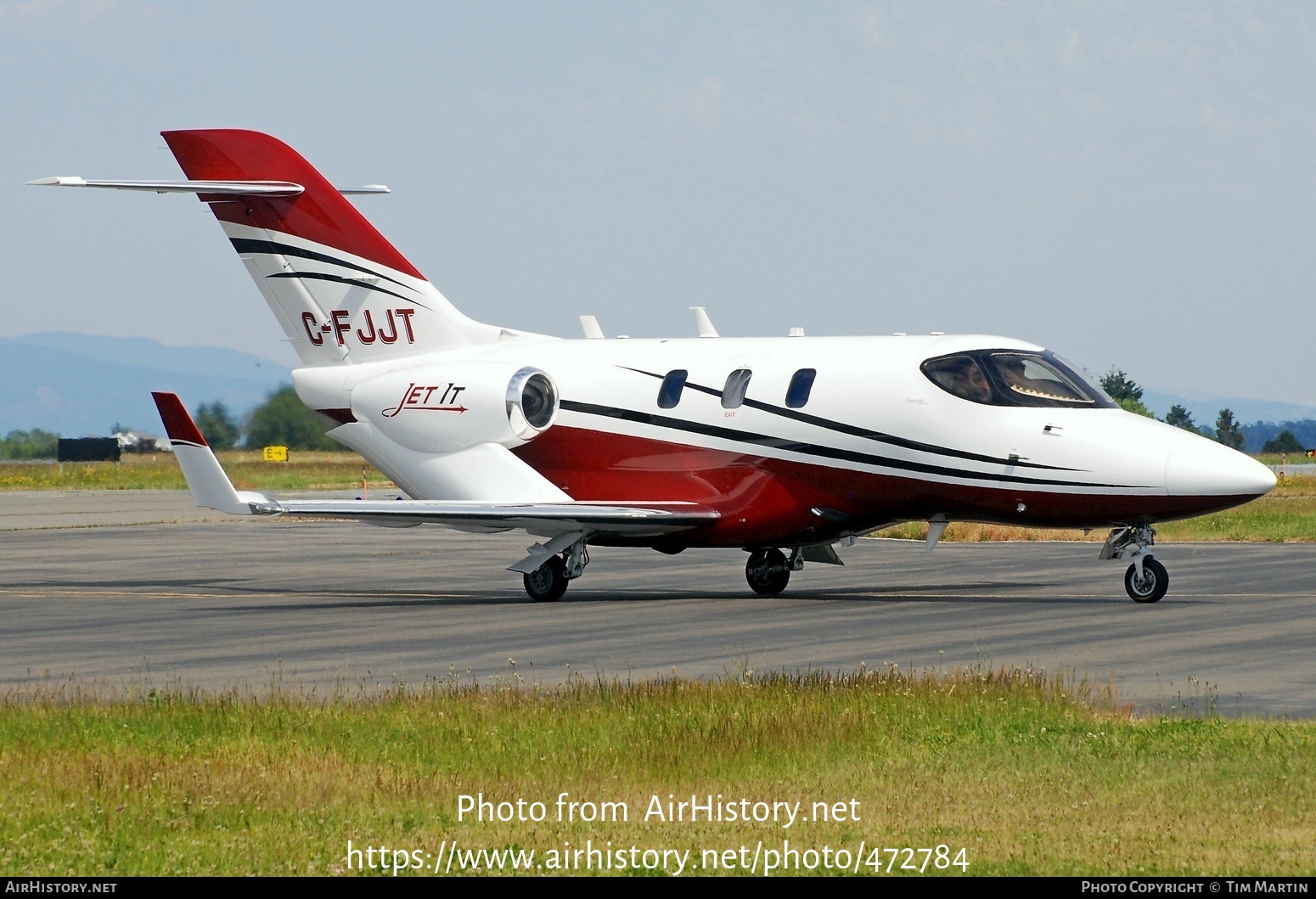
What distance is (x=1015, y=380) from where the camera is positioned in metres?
23.8

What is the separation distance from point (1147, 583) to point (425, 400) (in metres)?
10.5

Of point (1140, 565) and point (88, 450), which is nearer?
point (1140, 565)

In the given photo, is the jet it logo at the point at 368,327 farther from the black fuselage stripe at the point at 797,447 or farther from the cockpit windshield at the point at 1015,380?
the cockpit windshield at the point at 1015,380

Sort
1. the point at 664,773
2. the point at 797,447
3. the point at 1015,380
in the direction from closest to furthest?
the point at 664,773
the point at 1015,380
the point at 797,447

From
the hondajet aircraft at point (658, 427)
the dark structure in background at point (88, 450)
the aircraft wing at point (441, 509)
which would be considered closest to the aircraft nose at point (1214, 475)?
the hondajet aircraft at point (658, 427)

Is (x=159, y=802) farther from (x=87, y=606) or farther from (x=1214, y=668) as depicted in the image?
(x=87, y=606)

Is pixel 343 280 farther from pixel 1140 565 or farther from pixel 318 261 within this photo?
pixel 1140 565

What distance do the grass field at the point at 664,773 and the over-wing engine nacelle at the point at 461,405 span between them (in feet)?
38.1

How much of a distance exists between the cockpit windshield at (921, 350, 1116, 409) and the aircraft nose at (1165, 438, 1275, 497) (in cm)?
156

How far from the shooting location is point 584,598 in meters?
26.2

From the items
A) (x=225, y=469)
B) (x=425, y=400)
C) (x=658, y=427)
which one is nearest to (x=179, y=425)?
(x=425, y=400)

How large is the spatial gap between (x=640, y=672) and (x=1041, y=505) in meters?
8.09
